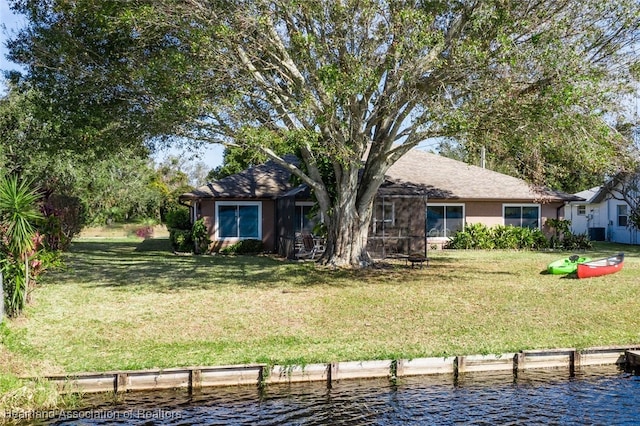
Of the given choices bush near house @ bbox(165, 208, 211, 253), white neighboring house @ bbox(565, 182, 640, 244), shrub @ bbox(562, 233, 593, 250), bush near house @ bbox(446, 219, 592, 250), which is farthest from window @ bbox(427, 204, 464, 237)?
bush near house @ bbox(165, 208, 211, 253)

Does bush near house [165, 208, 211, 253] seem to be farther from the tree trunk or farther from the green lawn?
the tree trunk

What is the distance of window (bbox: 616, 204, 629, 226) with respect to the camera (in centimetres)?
3359

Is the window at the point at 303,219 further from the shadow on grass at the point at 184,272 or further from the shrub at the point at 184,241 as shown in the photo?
the shrub at the point at 184,241

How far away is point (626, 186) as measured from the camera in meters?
30.6

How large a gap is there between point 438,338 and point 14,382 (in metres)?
7.25

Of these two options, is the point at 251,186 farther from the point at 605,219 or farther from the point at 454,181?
the point at 605,219

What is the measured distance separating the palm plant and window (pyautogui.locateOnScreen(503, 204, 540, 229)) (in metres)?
22.4

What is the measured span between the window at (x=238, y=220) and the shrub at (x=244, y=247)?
429mm

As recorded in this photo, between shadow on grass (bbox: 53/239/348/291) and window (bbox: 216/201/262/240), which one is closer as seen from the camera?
shadow on grass (bbox: 53/239/348/291)

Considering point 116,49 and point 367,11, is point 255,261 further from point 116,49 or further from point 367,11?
point 367,11

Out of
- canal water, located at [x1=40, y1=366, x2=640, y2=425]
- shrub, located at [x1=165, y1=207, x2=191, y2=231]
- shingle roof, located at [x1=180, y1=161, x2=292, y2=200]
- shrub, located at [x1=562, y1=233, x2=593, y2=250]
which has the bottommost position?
canal water, located at [x1=40, y1=366, x2=640, y2=425]

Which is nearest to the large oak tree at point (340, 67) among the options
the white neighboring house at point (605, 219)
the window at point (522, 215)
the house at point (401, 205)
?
the house at point (401, 205)

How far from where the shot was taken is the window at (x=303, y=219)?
25391 millimetres

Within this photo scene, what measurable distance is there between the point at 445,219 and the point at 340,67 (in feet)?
48.3
